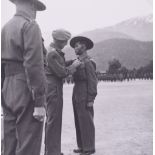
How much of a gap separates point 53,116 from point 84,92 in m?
0.81

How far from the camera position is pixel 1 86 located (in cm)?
390

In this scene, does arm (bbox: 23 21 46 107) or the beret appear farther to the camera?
the beret

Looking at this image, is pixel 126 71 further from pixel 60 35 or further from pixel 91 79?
pixel 60 35

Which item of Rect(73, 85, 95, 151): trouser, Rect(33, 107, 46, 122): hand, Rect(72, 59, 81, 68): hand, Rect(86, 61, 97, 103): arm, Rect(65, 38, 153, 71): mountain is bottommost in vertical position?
Rect(73, 85, 95, 151): trouser

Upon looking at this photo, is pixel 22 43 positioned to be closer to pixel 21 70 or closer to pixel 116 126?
pixel 21 70

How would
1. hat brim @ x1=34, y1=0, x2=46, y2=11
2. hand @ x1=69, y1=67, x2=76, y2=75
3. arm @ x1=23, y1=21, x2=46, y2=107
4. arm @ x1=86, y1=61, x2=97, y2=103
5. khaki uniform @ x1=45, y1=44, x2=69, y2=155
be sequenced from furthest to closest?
arm @ x1=86, y1=61, x2=97, y2=103 < hand @ x1=69, y1=67, x2=76, y2=75 < khaki uniform @ x1=45, y1=44, x2=69, y2=155 < hat brim @ x1=34, y1=0, x2=46, y2=11 < arm @ x1=23, y1=21, x2=46, y2=107

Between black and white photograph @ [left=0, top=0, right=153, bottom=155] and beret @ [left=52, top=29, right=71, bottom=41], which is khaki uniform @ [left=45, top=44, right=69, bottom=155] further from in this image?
beret @ [left=52, top=29, right=71, bottom=41]

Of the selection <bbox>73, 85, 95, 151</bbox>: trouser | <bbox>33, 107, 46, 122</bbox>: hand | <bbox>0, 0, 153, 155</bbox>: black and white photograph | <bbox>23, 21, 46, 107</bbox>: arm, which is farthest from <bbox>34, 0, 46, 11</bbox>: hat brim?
<bbox>73, 85, 95, 151</bbox>: trouser

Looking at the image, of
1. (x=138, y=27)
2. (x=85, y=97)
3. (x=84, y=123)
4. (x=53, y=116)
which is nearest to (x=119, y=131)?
(x=84, y=123)

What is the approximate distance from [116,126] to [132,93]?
781 cm

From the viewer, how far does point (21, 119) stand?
3652 mm

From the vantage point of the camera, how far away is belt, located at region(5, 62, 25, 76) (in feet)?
12.1

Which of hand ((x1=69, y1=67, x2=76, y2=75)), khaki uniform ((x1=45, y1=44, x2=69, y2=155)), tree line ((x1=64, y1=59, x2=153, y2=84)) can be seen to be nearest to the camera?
khaki uniform ((x1=45, y1=44, x2=69, y2=155))

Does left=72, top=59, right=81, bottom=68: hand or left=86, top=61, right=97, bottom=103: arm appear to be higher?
left=72, top=59, right=81, bottom=68: hand
